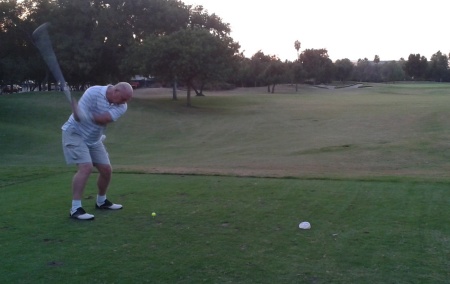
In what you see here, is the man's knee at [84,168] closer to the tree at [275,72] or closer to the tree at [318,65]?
the tree at [275,72]

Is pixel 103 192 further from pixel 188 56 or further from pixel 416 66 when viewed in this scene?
pixel 416 66

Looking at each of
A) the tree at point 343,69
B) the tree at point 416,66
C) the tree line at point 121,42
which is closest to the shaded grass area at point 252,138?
A: the tree line at point 121,42

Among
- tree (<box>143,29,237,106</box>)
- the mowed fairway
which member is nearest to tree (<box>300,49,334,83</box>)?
tree (<box>143,29,237,106</box>)

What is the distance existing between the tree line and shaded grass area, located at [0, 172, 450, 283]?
4223 cm

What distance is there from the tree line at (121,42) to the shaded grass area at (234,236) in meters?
42.2

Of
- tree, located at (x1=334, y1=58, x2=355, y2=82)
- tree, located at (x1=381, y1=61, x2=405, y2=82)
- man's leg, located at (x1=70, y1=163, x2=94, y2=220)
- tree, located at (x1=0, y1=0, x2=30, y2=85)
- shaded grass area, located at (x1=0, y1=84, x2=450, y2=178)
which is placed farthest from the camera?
tree, located at (x1=381, y1=61, x2=405, y2=82)

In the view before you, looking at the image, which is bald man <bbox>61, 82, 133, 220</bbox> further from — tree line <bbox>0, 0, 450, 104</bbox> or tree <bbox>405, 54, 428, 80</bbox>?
tree <bbox>405, 54, 428, 80</bbox>

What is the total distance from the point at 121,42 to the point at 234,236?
54117 mm

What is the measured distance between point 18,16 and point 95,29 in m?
8.00

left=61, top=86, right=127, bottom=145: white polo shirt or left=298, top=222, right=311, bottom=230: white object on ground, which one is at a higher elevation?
left=61, top=86, right=127, bottom=145: white polo shirt

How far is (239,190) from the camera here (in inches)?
384

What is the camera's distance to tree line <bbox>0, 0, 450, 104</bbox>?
51812 mm

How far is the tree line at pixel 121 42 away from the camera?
51.8m

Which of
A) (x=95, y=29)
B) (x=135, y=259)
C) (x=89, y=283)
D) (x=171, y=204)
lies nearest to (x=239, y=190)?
(x=171, y=204)
